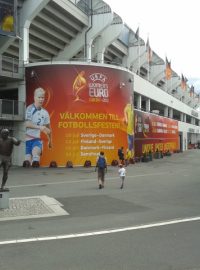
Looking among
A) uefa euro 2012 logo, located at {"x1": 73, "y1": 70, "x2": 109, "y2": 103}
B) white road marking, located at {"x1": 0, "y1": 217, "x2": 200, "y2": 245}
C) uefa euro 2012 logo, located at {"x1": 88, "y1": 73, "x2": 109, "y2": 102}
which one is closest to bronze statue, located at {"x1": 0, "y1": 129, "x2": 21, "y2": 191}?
white road marking, located at {"x1": 0, "y1": 217, "x2": 200, "y2": 245}

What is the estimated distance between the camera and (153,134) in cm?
4691

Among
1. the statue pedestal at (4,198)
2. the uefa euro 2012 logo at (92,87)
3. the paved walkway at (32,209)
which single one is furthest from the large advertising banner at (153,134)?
the statue pedestal at (4,198)

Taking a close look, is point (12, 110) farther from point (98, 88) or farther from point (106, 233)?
point (106, 233)

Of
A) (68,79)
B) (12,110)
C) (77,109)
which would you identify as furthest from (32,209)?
(68,79)

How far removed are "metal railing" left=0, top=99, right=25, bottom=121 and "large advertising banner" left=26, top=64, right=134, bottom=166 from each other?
26.5 inches

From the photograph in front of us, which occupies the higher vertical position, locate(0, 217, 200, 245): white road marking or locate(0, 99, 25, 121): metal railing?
locate(0, 99, 25, 121): metal railing

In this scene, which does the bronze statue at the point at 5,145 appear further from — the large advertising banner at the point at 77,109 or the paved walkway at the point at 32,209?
the large advertising banner at the point at 77,109

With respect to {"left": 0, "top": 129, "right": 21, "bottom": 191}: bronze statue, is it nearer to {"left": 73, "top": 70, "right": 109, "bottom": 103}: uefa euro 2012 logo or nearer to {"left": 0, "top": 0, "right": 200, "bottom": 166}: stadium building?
{"left": 0, "top": 0, "right": 200, "bottom": 166}: stadium building

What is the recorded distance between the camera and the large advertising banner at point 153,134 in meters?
40.8

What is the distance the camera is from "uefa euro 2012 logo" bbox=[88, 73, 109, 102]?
32844 millimetres

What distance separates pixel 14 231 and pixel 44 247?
5.88 feet

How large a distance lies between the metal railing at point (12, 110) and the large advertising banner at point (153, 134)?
12304 mm

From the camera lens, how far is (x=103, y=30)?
122ft

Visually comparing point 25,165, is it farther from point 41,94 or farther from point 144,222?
point 144,222
